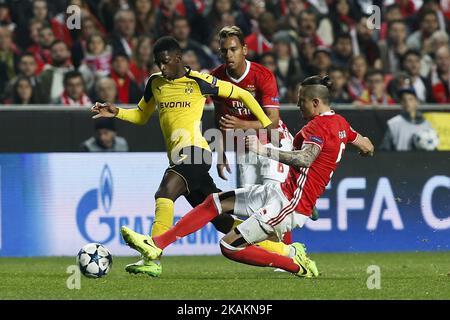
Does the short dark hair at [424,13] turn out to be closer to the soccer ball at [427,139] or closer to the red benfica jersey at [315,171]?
the soccer ball at [427,139]

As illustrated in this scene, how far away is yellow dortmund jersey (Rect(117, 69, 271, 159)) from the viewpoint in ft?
35.5

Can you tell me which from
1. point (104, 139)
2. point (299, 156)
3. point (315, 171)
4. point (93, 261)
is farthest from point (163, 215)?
point (104, 139)

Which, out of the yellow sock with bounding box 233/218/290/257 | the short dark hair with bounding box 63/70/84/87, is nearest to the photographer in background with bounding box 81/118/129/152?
the short dark hair with bounding box 63/70/84/87

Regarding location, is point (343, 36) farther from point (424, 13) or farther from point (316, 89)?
point (316, 89)

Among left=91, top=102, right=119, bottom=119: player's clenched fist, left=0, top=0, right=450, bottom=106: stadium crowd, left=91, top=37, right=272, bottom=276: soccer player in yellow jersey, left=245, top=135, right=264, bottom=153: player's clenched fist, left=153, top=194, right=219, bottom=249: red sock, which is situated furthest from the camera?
left=0, top=0, right=450, bottom=106: stadium crowd

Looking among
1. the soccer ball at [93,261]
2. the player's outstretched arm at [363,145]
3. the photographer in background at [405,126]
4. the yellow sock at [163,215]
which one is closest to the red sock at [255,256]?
the yellow sock at [163,215]

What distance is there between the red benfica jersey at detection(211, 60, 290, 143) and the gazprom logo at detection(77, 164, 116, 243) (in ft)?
10.7

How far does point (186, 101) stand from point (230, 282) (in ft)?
5.62

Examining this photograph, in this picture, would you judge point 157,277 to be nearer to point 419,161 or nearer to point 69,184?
point 69,184

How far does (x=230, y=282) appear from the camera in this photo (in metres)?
10.2

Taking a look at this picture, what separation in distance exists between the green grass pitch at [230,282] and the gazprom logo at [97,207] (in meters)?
0.91

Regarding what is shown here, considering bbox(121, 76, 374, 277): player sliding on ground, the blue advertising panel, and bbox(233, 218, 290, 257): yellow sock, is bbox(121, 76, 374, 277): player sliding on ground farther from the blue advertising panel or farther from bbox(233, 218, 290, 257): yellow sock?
the blue advertising panel
